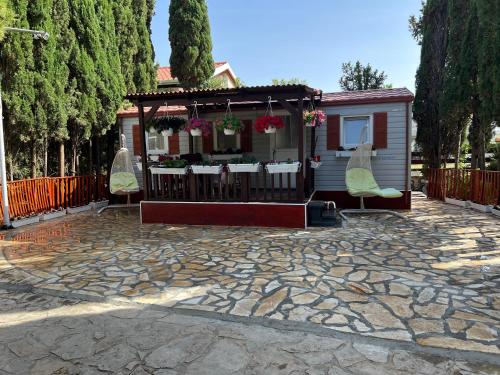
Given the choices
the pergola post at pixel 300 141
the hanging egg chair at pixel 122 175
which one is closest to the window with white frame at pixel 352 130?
the pergola post at pixel 300 141

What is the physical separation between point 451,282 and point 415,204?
618 centimetres

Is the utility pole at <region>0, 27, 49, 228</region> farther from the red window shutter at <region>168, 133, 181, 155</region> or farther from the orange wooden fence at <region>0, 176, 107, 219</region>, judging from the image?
the red window shutter at <region>168, 133, 181, 155</region>

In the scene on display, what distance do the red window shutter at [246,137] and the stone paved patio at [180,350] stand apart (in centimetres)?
664

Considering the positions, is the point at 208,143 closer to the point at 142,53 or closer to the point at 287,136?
the point at 287,136

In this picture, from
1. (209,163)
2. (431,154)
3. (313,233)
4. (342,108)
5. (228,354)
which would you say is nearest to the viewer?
(228,354)

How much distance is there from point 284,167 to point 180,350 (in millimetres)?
4593

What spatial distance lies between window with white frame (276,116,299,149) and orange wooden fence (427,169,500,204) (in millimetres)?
4355

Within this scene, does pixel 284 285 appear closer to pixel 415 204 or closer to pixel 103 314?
pixel 103 314

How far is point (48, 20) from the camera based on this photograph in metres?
7.97

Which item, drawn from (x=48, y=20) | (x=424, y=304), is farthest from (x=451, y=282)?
(x=48, y=20)

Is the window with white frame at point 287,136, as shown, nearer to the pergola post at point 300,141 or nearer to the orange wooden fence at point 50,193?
the pergola post at point 300,141

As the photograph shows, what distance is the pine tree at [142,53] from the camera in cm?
1187

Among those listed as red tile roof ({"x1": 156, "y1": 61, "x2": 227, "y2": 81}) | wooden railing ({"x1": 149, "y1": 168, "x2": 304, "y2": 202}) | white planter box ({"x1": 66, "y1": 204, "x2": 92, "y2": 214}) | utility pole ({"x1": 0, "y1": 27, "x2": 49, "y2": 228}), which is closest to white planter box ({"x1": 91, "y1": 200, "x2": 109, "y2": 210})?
white planter box ({"x1": 66, "y1": 204, "x2": 92, "y2": 214})

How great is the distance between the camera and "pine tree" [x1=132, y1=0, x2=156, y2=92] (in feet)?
38.9
